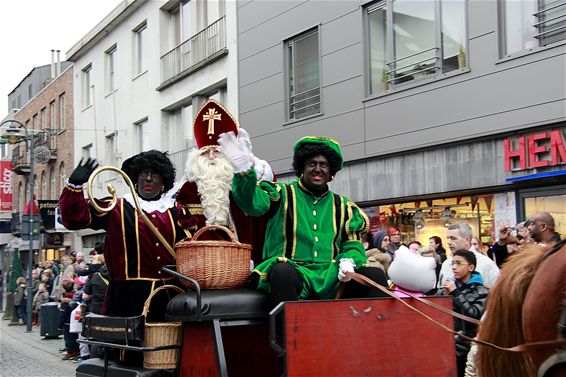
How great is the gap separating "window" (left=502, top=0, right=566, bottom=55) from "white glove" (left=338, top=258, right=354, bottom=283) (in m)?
7.07

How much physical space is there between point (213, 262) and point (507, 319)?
1758mm

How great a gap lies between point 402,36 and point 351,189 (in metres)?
3.01

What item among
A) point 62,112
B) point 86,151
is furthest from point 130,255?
point 62,112

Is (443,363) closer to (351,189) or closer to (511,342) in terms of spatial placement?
(511,342)

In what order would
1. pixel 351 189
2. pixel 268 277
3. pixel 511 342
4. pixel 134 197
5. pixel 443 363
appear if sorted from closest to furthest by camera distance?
pixel 511 342
pixel 443 363
pixel 268 277
pixel 134 197
pixel 351 189

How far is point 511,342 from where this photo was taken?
2863 mm

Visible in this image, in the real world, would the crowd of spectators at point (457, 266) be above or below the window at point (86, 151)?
below

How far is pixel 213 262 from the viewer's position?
4.01 metres

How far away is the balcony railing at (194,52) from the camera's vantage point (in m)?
18.0

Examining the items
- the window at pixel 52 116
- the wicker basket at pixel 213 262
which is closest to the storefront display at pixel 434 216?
the wicker basket at pixel 213 262

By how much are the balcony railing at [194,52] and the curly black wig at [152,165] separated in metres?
12.7

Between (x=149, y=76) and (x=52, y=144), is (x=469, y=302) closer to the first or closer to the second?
(x=149, y=76)

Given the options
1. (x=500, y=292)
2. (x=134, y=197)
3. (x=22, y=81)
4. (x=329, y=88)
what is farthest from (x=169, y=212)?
(x=22, y=81)

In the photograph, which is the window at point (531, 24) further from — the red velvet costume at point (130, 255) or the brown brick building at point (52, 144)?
the brown brick building at point (52, 144)
